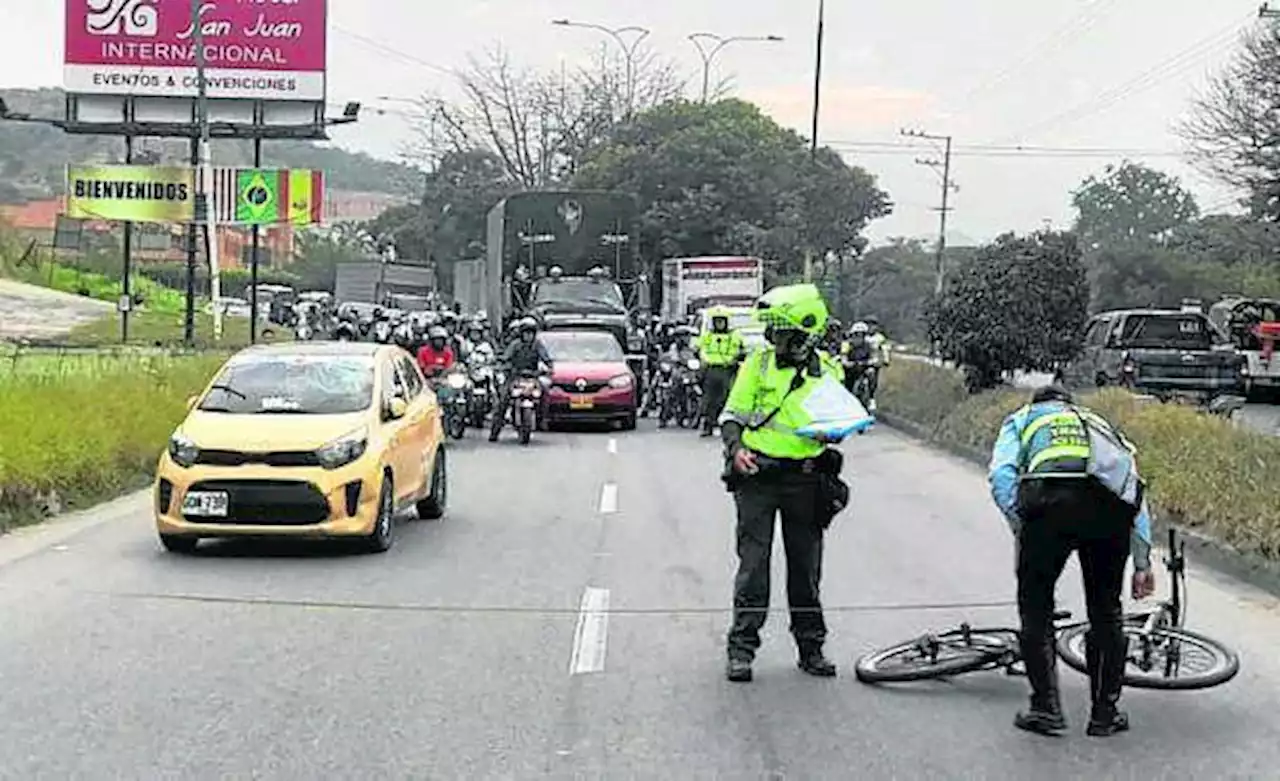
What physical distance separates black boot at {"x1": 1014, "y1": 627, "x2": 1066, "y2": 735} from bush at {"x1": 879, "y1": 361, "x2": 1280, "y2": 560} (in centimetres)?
562

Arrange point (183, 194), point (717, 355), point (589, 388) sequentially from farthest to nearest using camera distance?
point (183, 194)
point (589, 388)
point (717, 355)

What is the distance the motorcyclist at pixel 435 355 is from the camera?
24.6m

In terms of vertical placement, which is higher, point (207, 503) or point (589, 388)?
point (207, 503)

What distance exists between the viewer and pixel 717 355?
25.5 meters

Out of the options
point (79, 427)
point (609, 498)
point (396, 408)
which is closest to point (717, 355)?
point (609, 498)

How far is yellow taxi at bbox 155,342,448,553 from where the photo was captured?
1320 cm

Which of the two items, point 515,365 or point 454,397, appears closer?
point 454,397

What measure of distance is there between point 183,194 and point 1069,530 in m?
45.2

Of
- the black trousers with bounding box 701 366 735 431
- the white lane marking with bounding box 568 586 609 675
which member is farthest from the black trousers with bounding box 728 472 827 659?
the black trousers with bounding box 701 366 735 431

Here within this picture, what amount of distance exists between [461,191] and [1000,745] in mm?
77575

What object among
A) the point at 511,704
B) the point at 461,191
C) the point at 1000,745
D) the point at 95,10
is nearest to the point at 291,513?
the point at 511,704

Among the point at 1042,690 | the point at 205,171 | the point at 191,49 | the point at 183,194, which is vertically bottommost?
the point at 1042,690

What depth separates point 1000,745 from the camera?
781 cm

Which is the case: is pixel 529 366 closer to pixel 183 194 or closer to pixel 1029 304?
pixel 1029 304
